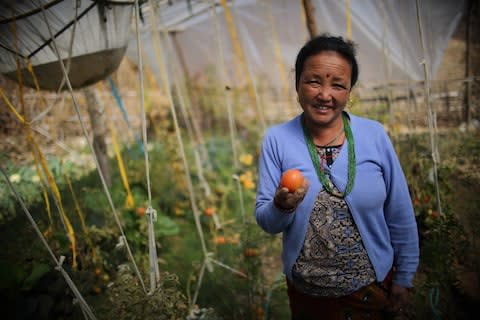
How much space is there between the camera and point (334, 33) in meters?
4.05

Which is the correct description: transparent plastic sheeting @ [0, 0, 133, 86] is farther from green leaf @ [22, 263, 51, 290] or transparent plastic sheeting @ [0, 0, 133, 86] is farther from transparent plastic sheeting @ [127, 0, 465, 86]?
green leaf @ [22, 263, 51, 290]

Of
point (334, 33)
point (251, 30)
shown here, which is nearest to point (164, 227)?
point (334, 33)

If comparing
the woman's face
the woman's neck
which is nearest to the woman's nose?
the woman's face

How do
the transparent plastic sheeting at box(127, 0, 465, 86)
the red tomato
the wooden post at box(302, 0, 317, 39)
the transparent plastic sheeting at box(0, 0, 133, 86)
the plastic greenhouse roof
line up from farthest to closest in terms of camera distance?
the transparent plastic sheeting at box(127, 0, 465, 86)
the wooden post at box(302, 0, 317, 39)
the plastic greenhouse roof
the transparent plastic sheeting at box(0, 0, 133, 86)
the red tomato

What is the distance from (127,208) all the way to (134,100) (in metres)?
5.36

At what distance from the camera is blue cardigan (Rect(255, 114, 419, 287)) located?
39.3 inches

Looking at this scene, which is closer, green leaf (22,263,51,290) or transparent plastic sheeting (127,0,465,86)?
green leaf (22,263,51,290)

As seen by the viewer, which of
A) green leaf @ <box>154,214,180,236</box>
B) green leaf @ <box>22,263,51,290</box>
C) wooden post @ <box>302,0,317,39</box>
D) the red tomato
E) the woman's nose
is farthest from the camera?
green leaf @ <box>154,214,180,236</box>

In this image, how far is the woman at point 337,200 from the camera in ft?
3.24

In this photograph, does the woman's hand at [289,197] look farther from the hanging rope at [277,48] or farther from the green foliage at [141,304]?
the hanging rope at [277,48]

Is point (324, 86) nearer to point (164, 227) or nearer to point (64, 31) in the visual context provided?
point (64, 31)

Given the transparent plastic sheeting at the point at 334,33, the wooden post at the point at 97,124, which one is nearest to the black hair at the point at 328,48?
the transparent plastic sheeting at the point at 334,33

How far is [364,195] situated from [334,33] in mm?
3633

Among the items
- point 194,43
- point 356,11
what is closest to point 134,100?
point 194,43
